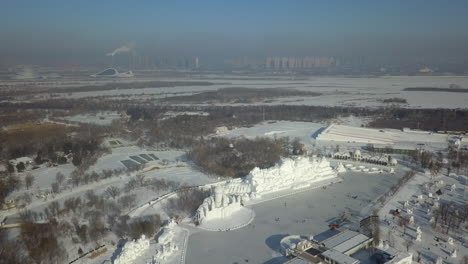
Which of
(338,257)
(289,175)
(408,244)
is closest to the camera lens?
(338,257)

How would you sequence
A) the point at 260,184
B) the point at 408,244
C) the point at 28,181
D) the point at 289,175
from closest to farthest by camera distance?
the point at 408,244
the point at 260,184
the point at 28,181
the point at 289,175

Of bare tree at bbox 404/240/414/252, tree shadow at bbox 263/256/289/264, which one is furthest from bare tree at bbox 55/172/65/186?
bare tree at bbox 404/240/414/252

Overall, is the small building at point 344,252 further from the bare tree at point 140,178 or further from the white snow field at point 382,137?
the white snow field at point 382,137

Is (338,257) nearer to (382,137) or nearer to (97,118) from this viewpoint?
(382,137)


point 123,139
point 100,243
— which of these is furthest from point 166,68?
point 100,243

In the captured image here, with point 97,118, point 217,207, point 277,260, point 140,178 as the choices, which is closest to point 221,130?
point 140,178

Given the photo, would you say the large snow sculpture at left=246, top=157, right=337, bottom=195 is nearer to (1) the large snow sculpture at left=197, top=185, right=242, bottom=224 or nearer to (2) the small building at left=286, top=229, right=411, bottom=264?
(1) the large snow sculpture at left=197, top=185, right=242, bottom=224
